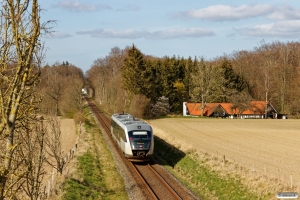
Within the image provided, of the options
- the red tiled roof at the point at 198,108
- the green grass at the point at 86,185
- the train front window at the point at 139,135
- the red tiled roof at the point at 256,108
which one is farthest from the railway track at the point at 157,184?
the red tiled roof at the point at 256,108

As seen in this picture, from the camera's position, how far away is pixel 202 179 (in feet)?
69.4

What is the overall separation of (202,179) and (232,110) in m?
59.2

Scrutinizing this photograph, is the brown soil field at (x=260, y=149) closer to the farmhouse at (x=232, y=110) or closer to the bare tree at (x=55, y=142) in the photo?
the bare tree at (x=55, y=142)

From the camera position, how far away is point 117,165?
2475 centimetres

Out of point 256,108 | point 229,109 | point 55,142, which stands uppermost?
point 55,142

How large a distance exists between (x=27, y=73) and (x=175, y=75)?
250 ft

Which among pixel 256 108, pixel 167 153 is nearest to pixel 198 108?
pixel 256 108

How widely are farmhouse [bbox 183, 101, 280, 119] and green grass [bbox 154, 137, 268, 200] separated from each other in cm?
4899

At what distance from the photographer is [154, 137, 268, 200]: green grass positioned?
17906mm

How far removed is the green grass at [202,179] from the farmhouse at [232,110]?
161 feet

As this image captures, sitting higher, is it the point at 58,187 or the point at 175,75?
the point at 175,75

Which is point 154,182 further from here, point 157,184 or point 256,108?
point 256,108

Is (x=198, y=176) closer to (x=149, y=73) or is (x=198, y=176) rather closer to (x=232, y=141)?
(x=232, y=141)

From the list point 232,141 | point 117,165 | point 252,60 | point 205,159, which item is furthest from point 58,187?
point 252,60
